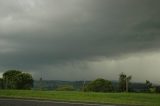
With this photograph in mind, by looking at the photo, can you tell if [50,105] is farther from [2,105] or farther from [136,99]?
[136,99]

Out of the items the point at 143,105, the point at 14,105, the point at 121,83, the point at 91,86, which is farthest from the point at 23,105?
the point at 91,86

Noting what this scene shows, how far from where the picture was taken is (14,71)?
61.3 metres

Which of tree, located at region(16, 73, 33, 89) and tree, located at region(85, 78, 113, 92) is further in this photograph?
tree, located at region(85, 78, 113, 92)

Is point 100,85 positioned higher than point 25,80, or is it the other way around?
point 25,80

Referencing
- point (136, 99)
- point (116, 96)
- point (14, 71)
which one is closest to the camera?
point (136, 99)

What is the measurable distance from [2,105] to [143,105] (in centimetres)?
838

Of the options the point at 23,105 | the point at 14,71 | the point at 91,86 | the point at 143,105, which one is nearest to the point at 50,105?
the point at 23,105

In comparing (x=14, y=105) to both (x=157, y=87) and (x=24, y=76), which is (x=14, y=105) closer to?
(x=157, y=87)

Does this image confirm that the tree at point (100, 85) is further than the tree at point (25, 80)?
Yes

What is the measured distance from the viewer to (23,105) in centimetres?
1702

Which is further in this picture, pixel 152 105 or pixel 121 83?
pixel 121 83

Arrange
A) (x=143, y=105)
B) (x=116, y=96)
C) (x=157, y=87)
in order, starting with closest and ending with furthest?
(x=143, y=105) → (x=116, y=96) → (x=157, y=87)

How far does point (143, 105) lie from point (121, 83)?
2541cm

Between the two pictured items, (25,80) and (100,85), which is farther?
(100,85)
